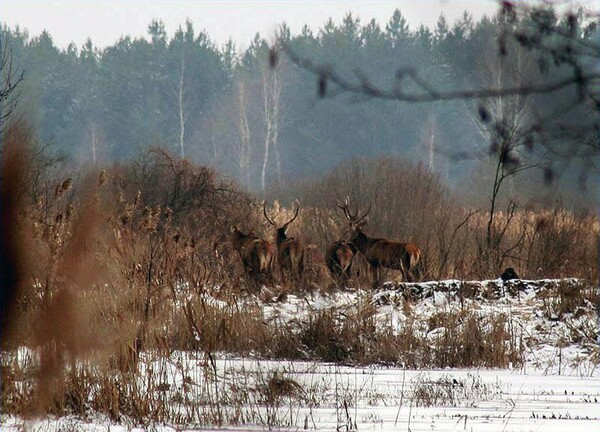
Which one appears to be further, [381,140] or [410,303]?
[381,140]

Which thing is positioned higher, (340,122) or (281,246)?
(340,122)

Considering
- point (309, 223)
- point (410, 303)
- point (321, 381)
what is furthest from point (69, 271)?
point (309, 223)

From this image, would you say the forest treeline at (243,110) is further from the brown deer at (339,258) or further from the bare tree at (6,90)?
the brown deer at (339,258)

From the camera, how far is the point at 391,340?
1127 cm

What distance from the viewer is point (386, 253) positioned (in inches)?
664

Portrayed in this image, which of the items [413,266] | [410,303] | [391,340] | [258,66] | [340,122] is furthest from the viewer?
[258,66]

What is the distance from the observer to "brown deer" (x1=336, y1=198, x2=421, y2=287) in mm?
16656

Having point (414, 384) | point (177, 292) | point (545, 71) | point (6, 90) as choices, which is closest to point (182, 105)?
point (6, 90)

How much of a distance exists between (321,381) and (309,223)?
13250 mm

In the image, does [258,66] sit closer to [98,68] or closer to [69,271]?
[98,68]

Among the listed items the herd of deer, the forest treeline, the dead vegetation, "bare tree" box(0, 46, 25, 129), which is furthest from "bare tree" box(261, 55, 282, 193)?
the herd of deer

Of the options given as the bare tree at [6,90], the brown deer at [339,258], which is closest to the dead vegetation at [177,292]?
the brown deer at [339,258]

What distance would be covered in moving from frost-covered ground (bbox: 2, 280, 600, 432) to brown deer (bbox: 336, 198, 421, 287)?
247 centimetres

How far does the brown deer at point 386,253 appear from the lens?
54.6ft
